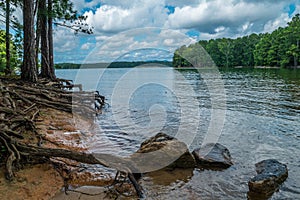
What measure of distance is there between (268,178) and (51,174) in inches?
186

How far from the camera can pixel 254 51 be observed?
9575 cm

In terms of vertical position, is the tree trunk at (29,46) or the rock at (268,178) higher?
the tree trunk at (29,46)

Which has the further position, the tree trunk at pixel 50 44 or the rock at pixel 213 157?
the tree trunk at pixel 50 44

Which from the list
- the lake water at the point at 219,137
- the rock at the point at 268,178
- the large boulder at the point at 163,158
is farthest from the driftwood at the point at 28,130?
the rock at the point at 268,178

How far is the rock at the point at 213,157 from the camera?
23.0 ft

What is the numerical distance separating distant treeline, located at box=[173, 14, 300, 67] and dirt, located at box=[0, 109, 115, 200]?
135 feet

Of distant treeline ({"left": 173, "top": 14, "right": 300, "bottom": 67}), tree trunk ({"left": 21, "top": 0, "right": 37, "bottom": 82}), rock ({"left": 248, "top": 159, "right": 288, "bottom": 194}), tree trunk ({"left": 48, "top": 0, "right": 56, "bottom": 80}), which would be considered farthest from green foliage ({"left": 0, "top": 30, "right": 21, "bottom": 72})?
distant treeline ({"left": 173, "top": 14, "right": 300, "bottom": 67})

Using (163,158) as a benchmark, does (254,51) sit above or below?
above

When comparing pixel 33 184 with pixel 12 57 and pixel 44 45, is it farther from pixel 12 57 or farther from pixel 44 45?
pixel 12 57

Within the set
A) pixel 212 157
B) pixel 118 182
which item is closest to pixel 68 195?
pixel 118 182

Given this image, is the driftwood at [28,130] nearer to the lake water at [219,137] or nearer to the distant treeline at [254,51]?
the lake water at [219,137]

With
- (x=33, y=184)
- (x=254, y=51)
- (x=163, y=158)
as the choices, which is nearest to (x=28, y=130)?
(x=33, y=184)

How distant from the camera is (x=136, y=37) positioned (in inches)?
384

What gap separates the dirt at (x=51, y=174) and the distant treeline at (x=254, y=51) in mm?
41257
